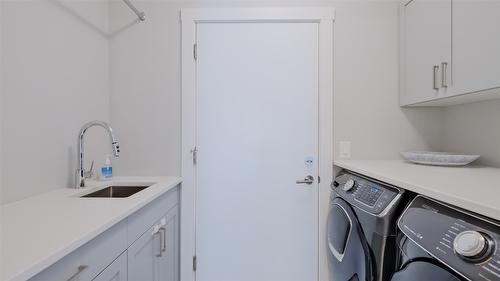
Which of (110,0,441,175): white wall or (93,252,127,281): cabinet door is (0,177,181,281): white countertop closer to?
(93,252,127,281): cabinet door

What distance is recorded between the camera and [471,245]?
563 millimetres

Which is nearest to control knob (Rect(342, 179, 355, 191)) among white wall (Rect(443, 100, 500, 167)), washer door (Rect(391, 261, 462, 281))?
washer door (Rect(391, 261, 462, 281))

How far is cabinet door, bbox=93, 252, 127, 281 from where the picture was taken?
82cm

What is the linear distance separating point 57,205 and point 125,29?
1.29 m

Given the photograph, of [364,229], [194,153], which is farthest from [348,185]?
[194,153]

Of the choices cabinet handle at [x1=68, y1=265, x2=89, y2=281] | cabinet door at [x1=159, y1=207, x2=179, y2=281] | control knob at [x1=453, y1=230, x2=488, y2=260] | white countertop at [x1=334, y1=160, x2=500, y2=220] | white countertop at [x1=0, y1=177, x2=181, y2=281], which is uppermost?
white countertop at [x1=334, y1=160, x2=500, y2=220]

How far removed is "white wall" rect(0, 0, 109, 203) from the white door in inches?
28.2

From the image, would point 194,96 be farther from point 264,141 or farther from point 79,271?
point 79,271

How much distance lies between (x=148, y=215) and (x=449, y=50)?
5.92 feet

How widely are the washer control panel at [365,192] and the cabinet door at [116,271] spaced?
1.06 meters

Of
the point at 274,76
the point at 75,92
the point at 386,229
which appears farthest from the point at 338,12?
the point at 75,92

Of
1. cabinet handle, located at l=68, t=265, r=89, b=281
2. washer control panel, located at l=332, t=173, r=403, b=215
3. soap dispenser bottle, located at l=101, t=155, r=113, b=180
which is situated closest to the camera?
cabinet handle, located at l=68, t=265, r=89, b=281

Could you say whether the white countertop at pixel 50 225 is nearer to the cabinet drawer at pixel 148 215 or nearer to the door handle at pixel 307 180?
the cabinet drawer at pixel 148 215

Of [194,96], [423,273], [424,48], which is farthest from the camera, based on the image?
[194,96]
